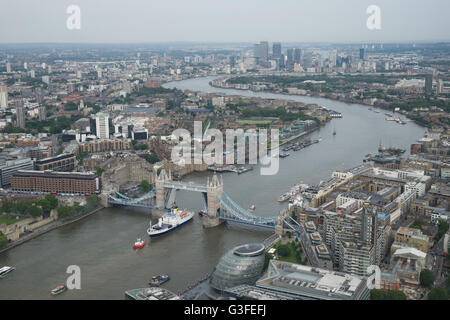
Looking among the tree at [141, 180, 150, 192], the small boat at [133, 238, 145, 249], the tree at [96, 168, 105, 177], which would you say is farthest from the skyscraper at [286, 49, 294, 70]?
the small boat at [133, 238, 145, 249]

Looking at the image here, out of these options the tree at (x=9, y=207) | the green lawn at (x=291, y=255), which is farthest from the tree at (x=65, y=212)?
the green lawn at (x=291, y=255)

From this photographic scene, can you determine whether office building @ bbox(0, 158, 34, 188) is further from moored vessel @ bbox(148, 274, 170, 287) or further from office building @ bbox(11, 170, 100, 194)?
moored vessel @ bbox(148, 274, 170, 287)

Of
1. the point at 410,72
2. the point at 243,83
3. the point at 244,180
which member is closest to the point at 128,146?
the point at 244,180

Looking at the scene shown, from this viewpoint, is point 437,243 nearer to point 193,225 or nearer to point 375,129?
point 193,225

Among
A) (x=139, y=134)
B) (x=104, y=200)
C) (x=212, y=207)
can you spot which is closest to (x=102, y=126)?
(x=139, y=134)

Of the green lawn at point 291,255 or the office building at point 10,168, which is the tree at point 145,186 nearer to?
the office building at point 10,168

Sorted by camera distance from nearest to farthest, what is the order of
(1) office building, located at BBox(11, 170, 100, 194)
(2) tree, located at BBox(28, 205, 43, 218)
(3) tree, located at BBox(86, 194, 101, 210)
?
(2) tree, located at BBox(28, 205, 43, 218)
(3) tree, located at BBox(86, 194, 101, 210)
(1) office building, located at BBox(11, 170, 100, 194)
